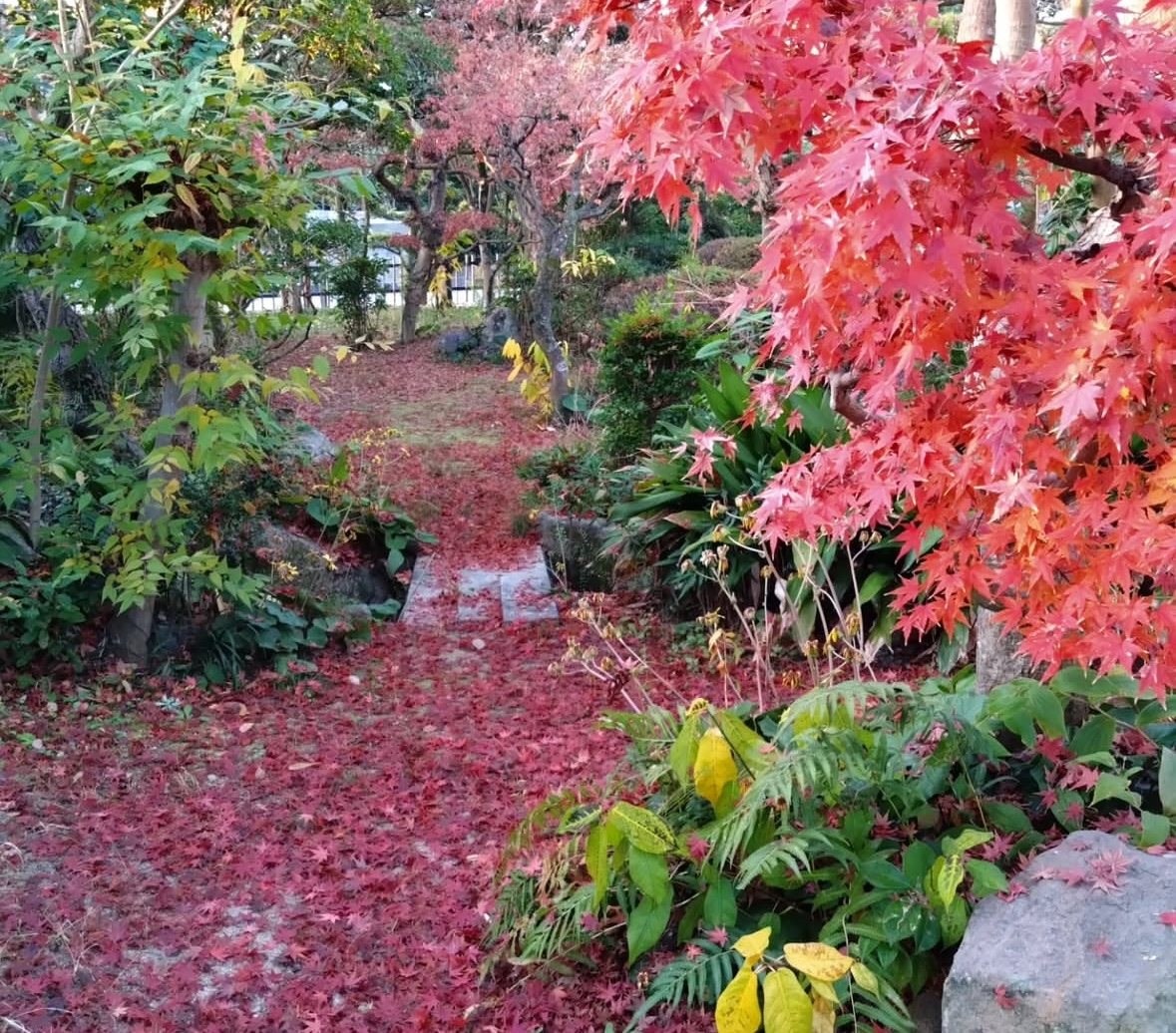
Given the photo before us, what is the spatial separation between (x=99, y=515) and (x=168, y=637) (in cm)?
67

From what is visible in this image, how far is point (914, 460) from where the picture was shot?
2285 mm

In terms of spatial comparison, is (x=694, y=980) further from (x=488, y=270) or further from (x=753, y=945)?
(x=488, y=270)

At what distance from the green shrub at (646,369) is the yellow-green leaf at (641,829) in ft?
15.8

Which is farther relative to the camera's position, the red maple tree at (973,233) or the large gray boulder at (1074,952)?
the large gray boulder at (1074,952)

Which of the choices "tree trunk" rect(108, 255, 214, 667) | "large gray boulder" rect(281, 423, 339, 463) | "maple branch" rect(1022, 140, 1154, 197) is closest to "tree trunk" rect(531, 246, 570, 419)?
"large gray boulder" rect(281, 423, 339, 463)

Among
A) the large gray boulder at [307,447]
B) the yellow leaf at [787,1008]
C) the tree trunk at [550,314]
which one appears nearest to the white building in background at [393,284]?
the tree trunk at [550,314]

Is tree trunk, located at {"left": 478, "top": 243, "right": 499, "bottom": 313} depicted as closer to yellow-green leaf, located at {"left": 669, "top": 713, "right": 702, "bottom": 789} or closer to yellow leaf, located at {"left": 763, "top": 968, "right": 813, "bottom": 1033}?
yellow-green leaf, located at {"left": 669, "top": 713, "right": 702, "bottom": 789}

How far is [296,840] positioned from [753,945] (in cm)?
188

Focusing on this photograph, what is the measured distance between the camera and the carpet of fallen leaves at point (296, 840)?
8.92ft

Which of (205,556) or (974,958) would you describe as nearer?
(974,958)

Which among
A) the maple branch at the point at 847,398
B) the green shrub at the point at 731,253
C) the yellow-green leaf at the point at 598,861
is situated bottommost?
the green shrub at the point at 731,253

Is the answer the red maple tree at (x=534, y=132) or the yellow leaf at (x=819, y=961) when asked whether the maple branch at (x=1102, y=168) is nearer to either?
the yellow leaf at (x=819, y=961)

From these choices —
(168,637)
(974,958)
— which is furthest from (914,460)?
(168,637)

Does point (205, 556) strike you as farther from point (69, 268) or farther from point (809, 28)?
point (809, 28)
